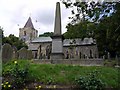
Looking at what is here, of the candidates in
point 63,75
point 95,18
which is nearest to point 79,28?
point 95,18

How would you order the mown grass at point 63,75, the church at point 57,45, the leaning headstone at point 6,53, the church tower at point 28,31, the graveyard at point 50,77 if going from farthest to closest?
the church tower at point 28,31, the church at point 57,45, the leaning headstone at point 6,53, the mown grass at point 63,75, the graveyard at point 50,77

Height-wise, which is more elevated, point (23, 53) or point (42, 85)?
point (23, 53)

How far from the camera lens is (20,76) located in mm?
8406

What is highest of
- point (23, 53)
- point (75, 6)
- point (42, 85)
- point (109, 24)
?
point (75, 6)

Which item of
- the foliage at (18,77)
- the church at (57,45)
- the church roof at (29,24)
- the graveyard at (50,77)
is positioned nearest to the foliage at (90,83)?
the graveyard at (50,77)

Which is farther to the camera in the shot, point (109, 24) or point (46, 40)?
point (46, 40)

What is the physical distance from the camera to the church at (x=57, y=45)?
2028 cm

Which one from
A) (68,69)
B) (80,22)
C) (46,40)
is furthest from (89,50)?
(68,69)

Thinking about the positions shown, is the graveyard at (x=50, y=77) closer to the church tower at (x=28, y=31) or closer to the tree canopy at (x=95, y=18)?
the tree canopy at (x=95, y=18)

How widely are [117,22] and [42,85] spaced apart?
9.07 metres

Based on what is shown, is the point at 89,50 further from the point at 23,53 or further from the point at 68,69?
the point at 68,69

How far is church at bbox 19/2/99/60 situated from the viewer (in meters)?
20.3

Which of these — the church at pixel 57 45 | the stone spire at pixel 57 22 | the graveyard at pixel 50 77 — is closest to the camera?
the graveyard at pixel 50 77

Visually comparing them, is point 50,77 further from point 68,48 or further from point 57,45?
point 68,48
